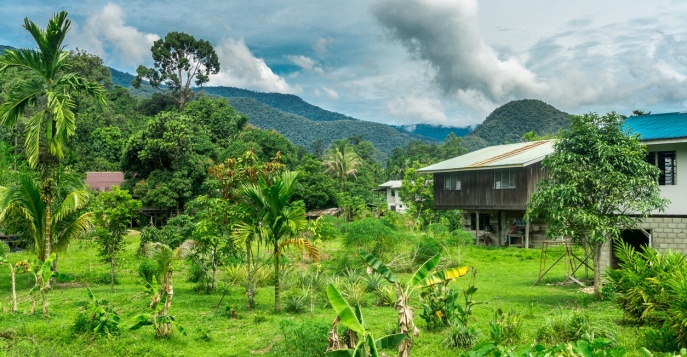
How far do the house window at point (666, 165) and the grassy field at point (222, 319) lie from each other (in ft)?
14.5

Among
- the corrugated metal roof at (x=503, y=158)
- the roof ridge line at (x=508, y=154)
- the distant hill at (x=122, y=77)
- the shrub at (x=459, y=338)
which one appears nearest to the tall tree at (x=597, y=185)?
the shrub at (x=459, y=338)

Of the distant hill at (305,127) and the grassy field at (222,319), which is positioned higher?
the distant hill at (305,127)

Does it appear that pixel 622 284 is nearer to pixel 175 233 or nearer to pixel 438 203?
pixel 175 233

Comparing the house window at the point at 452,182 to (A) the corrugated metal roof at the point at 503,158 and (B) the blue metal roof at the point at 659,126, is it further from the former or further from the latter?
(B) the blue metal roof at the point at 659,126

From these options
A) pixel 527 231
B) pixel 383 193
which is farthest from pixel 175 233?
pixel 383 193

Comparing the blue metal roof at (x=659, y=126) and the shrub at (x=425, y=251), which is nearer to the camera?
the blue metal roof at (x=659, y=126)

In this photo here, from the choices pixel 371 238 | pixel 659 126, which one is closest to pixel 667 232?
pixel 659 126

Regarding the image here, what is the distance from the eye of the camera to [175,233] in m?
15.4

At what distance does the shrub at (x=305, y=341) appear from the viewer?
9.21 metres

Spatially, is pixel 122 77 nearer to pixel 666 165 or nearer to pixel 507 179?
pixel 507 179

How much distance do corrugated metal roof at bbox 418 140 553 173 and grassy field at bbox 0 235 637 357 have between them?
9.41m

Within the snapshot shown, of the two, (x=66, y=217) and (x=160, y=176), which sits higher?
(x=160, y=176)

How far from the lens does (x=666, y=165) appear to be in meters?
17.6

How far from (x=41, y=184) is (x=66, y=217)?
233 centimetres
